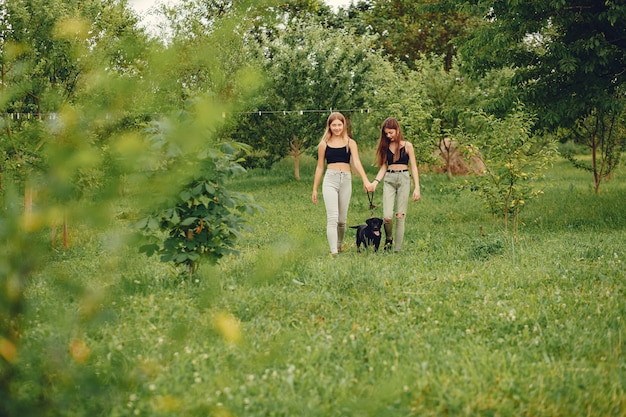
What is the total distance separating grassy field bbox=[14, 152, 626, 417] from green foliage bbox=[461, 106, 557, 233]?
4.77 ft

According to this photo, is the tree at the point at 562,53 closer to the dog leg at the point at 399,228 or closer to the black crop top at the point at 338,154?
the dog leg at the point at 399,228

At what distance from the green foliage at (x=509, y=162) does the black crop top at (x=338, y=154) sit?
320 cm

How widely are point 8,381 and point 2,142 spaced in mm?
678

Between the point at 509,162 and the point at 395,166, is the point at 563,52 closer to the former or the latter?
the point at 509,162

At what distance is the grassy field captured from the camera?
167 cm

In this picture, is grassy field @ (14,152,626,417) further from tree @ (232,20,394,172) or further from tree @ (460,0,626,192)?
tree @ (232,20,394,172)

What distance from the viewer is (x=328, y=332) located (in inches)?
205

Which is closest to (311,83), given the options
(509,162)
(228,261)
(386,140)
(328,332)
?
(509,162)

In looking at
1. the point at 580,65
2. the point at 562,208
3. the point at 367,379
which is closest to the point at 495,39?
the point at 580,65

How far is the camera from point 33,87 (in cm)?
152

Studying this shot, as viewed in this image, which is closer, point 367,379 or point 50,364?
point 50,364

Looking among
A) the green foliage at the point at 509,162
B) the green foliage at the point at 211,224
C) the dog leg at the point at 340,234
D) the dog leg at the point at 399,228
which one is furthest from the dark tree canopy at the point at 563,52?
the green foliage at the point at 211,224

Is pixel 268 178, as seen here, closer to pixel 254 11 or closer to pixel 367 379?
pixel 367 379

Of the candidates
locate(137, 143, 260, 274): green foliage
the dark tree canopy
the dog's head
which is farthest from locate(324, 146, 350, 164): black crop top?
the dark tree canopy
